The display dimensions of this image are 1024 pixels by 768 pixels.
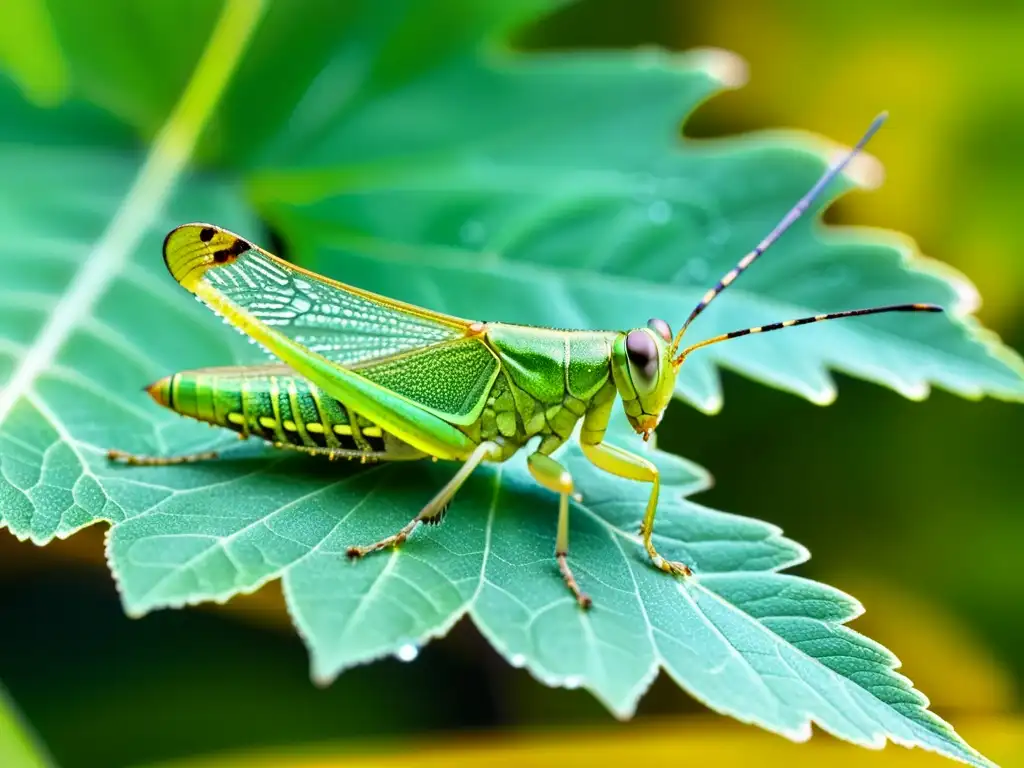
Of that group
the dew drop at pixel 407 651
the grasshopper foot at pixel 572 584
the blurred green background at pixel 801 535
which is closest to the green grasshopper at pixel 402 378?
the grasshopper foot at pixel 572 584

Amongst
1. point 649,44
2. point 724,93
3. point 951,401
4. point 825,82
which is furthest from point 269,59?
point 951,401

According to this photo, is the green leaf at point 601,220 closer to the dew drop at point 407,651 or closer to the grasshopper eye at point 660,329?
the grasshopper eye at point 660,329

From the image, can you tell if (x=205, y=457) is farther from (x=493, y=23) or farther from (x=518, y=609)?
(x=493, y=23)

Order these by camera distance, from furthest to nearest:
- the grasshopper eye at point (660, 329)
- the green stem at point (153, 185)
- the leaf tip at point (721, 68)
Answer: the leaf tip at point (721, 68) < the green stem at point (153, 185) < the grasshopper eye at point (660, 329)

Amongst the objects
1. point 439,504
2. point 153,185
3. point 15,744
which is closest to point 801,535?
point 439,504

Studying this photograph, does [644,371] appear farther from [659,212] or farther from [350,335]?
[659,212]

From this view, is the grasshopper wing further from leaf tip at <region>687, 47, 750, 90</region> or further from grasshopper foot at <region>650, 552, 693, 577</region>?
leaf tip at <region>687, 47, 750, 90</region>
